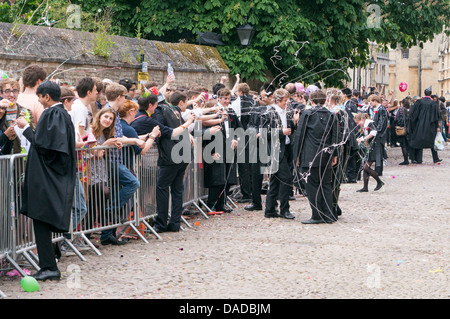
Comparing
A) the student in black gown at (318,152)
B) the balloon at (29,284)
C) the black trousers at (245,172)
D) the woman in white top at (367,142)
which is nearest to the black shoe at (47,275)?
the balloon at (29,284)

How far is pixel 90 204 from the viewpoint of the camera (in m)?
8.80

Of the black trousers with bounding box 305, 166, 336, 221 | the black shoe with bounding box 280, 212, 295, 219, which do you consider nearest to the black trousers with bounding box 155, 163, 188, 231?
the black shoe with bounding box 280, 212, 295, 219

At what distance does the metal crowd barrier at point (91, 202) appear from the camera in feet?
23.9

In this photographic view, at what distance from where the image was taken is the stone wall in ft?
42.9

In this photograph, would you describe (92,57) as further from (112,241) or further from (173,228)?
(112,241)

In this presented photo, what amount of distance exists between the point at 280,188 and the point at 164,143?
2377 millimetres

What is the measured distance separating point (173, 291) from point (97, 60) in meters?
9.19

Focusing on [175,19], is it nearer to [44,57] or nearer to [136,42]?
[136,42]

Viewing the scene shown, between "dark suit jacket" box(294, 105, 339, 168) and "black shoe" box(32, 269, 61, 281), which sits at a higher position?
"dark suit jacket" box(294, 105, 339, 168)

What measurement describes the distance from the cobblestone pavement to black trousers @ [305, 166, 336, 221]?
0.90 ft

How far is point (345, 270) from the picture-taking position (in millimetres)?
7707

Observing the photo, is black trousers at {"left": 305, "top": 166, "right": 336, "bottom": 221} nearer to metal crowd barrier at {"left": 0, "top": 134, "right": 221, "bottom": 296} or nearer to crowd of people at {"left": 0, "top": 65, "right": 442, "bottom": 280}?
crowd of people at {"left": 0, "top": 65, "right": 442, "bottom": 280}

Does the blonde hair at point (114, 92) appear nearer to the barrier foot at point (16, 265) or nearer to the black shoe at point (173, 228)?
the black shoe at point (173, 228)
